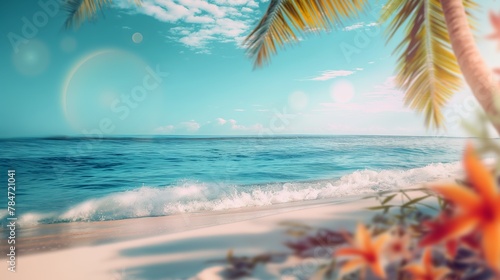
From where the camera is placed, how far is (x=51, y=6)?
5.00 meters

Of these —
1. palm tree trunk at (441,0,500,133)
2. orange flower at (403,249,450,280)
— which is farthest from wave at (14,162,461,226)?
orange flower at (403,249,450,280)

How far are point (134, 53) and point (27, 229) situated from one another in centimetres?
2451

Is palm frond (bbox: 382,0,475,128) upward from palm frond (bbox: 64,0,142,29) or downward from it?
downward

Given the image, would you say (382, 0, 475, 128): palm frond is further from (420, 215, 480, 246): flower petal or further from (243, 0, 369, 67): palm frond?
(420, 215, 480, 246): flower petal

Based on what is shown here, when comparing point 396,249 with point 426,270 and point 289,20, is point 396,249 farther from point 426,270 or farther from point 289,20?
point 289,20

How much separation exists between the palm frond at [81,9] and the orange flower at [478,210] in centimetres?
614

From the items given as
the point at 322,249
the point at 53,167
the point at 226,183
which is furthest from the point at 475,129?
the point at 53,167

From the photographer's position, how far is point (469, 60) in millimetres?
2072

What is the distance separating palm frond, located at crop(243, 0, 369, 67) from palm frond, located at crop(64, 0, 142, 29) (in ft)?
9.31

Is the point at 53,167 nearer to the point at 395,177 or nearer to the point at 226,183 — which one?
the point at 226,183

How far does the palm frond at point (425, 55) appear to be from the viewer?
3.66 meters

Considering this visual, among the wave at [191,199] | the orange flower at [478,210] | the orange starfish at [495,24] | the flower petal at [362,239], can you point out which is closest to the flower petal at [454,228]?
the orange flower at [478,210]

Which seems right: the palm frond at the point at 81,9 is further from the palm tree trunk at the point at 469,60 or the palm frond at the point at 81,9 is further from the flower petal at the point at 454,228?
the flower petal at the point at 454,228

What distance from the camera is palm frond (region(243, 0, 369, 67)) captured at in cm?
377
